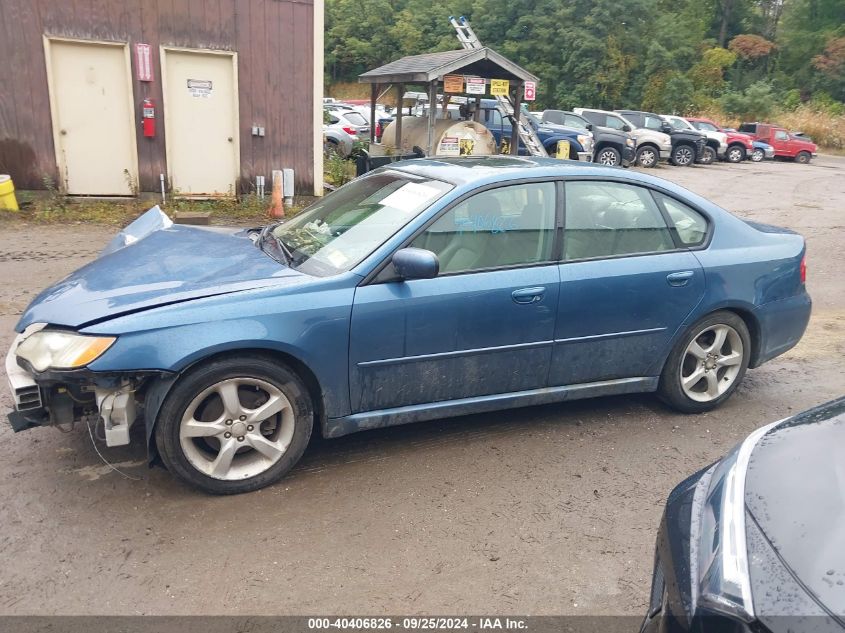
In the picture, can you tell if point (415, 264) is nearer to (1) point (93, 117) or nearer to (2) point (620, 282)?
(2) point (620, 282)

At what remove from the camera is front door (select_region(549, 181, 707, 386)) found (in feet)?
13.0

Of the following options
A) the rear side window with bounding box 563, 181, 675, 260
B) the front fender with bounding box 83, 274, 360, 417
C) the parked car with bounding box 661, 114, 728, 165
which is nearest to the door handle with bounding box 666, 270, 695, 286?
the rear side window with bounding box 563, 181, 675, 260

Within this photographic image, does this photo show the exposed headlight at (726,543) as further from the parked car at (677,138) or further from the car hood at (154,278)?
the parked car at (677,138)

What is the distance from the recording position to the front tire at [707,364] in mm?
4344

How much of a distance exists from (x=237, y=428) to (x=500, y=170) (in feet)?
6.72

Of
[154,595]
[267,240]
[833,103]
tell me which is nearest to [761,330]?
[267,240]

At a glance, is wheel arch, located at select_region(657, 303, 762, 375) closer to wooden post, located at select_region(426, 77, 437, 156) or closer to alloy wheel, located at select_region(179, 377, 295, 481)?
alloy wheel, located at select_region(179, 377, 295, 481)

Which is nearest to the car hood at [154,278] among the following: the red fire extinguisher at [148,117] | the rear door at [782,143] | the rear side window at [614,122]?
the red fire extinguisher at [148,117]

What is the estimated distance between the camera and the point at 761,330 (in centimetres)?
449

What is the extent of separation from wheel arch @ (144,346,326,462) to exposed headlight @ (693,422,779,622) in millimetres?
1907

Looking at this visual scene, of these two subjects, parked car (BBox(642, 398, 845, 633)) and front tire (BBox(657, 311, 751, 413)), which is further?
front tire (BBox(657, 311, 751, 413))

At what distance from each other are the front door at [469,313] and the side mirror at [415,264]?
0.10 metres

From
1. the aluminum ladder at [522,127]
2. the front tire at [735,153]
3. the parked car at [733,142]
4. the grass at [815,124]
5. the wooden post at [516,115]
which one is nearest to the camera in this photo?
the wooden post at [516,115]

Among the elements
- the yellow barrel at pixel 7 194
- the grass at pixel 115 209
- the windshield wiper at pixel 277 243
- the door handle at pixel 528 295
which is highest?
the windshield wiper at pixel 277 243
